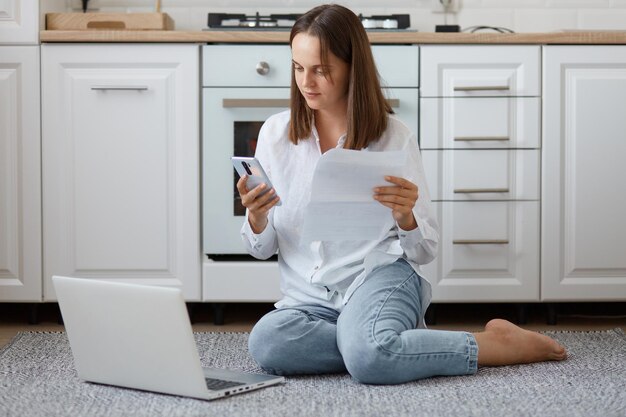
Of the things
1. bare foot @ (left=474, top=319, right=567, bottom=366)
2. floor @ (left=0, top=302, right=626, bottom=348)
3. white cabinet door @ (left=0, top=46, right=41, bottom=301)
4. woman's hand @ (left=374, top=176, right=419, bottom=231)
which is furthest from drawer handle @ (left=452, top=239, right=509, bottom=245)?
white cabinet door @ (left=0, top=46, right=41, bottom=301)

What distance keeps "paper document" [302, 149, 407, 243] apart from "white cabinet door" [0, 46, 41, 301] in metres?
1.26

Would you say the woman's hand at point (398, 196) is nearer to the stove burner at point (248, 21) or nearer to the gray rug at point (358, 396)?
the gray rug at point (358, 396)

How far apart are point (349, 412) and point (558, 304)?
5.35 feet

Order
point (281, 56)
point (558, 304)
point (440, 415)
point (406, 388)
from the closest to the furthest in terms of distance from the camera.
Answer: point (440, 415) → point (406, 388) → point (281, 56) → point (558, 304)

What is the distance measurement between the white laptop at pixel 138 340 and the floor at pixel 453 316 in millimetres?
842

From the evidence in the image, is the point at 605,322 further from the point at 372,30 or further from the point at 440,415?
the point at 440,415

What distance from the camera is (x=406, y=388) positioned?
202 cm

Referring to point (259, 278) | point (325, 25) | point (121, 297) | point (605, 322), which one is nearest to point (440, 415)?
point (121, 297)

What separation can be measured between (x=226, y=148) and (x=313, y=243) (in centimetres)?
86

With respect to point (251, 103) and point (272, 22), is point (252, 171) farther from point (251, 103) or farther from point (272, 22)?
point (272, 22)

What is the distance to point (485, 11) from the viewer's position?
3533 mm

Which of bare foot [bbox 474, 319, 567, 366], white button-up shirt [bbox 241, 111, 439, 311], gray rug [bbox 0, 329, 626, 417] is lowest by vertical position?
gray rug [bbox 0, 329, 626, 417]

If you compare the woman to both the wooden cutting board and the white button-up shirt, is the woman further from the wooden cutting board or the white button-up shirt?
the wooden cutting board

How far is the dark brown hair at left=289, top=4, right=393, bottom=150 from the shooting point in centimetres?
209
